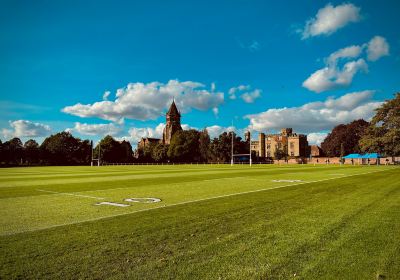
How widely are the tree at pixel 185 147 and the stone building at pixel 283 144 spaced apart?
40629 mm

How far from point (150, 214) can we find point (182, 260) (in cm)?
372

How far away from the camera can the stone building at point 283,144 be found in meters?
147

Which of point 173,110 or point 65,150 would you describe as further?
point 173,110

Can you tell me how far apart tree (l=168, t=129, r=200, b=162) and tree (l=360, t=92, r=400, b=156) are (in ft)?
228

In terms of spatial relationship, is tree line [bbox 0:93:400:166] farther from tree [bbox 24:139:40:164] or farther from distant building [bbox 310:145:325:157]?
distant building [bbox 310:145:325:157]

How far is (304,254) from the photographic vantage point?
16.4ft

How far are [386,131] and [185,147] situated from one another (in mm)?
73352

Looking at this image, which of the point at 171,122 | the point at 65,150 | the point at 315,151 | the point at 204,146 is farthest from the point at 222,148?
the point at 315,151

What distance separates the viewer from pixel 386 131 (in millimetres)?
52344

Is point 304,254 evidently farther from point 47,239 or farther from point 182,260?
point 47,239

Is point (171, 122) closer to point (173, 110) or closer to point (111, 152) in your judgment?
point (173, 110)

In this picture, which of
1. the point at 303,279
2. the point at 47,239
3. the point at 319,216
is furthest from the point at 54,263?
the point at 319,216

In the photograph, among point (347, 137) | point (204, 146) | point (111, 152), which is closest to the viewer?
point (347, 137)

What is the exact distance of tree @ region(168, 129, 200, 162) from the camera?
11481cm
